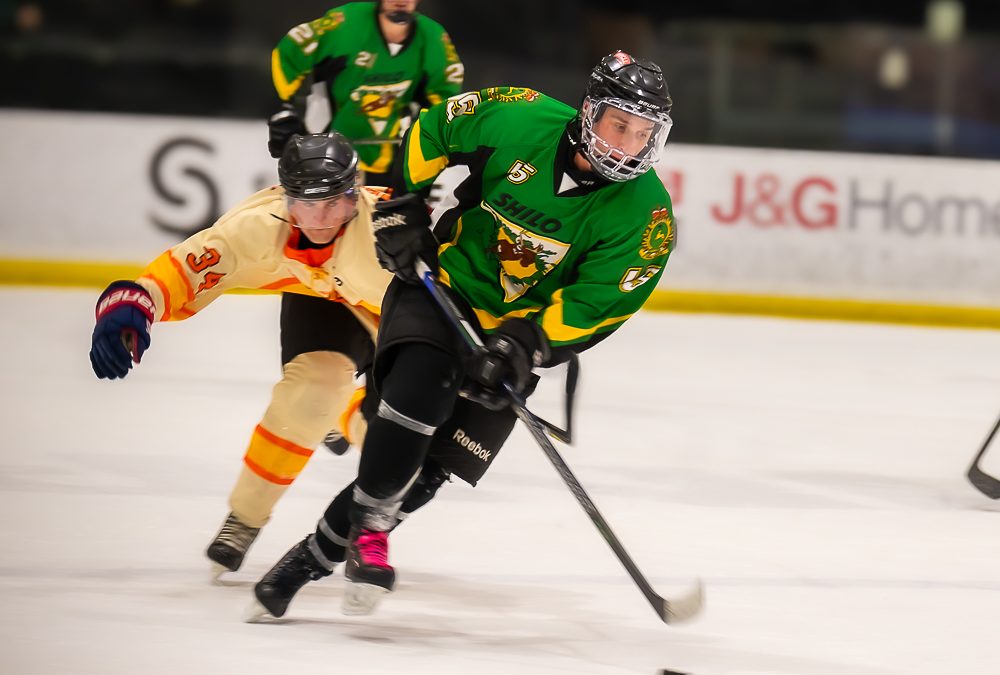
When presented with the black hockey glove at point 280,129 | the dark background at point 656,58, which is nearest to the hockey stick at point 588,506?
the black hockey glove at point 280,129

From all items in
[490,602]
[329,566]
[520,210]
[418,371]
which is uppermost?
[520,210]

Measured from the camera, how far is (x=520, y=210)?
2.69 metres

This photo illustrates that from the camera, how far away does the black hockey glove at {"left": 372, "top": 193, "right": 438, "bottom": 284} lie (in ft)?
8.87

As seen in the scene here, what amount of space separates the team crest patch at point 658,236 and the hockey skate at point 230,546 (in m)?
1.02

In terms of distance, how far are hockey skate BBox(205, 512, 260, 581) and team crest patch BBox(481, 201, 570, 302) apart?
0.77 metres

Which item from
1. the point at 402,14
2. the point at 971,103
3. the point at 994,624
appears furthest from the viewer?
the point at 971,103

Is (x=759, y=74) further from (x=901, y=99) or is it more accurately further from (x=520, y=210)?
(x=520, y=210)

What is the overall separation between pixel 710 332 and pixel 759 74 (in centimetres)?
221

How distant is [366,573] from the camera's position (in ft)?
8.57

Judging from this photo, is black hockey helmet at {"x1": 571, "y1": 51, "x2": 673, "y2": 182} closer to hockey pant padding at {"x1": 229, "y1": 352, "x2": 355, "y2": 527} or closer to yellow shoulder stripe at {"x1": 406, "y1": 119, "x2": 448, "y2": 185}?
yellow shoulder stripe at {"x1": 406, "y1": 119, "x2": 448, "y2": 185}

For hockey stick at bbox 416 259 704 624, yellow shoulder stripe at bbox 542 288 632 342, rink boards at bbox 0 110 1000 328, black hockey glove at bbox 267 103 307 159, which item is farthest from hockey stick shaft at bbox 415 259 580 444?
rink boards at bbox 0 110 1000 328

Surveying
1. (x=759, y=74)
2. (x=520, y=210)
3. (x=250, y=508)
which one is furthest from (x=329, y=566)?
(x=759, y=74)

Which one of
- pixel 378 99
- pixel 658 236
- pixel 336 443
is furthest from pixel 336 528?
pixel 378 99

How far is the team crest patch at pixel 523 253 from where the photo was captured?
2.71 m
